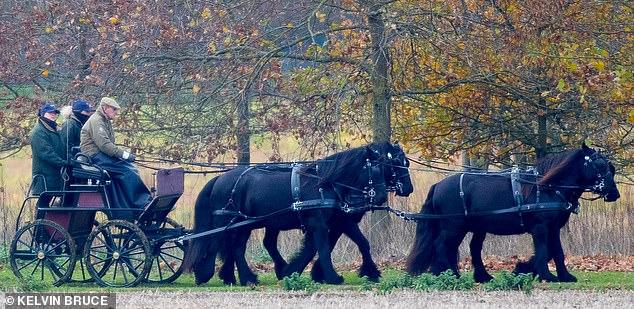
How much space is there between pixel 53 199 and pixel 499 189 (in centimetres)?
507

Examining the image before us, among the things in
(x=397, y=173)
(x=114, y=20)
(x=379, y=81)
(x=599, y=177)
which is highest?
(x=114, y=20)

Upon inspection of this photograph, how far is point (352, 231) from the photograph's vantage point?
45.8 feet

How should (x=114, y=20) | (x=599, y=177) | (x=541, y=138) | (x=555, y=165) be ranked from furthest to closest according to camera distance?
(x=541, y=138), (x=114, y=20), (x=555, y=165), (x=599, y=177)

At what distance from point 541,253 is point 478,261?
99 cm

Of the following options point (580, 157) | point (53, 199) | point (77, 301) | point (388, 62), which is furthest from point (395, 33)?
point (77, 301)

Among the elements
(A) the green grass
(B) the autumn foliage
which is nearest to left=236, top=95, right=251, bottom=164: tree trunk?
(B) the autumn foliage

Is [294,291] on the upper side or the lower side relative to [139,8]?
lower

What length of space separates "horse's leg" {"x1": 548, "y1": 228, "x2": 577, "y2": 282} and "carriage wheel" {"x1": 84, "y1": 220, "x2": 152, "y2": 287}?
179 inches

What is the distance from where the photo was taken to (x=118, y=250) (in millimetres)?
13461

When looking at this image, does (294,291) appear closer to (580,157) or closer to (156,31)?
(580,157)

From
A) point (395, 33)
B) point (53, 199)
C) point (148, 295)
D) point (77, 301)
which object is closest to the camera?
point (77, 301)

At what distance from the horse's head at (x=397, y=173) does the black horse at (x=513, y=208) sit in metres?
0.63

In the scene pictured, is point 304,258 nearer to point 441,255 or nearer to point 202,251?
point 202,251

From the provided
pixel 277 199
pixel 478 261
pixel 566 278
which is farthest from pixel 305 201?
pixel 566 278
